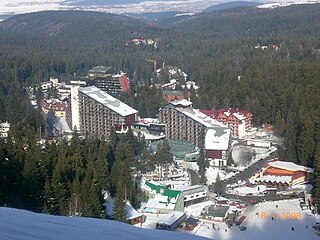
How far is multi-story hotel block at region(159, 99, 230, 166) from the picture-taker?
10.4m

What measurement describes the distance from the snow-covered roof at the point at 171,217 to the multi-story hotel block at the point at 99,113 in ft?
15.4

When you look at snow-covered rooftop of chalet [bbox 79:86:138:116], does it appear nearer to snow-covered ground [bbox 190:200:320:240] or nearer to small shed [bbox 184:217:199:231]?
snow-covered ground [bbox 190:200:320:240]

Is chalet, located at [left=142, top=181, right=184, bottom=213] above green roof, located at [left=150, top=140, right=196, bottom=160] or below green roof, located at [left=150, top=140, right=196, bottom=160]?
above

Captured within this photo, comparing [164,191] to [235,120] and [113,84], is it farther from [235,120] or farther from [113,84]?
[113,84]

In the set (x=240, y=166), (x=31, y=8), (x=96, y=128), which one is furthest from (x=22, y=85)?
(x=31, y=8)

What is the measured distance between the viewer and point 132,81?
19406 mm

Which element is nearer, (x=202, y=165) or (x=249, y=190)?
(x=249, y=190)

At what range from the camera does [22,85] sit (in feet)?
57.7

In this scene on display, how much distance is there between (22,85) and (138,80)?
12.9 ft

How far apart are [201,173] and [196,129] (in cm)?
171

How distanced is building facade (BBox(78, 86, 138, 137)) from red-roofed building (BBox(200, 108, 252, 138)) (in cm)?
178

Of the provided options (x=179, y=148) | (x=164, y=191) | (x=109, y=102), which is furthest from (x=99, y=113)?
(x=164, y=191)

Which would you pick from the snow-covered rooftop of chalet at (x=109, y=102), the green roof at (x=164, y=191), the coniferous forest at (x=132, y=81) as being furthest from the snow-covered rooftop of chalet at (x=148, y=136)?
the green roof at (x=164, y=191)

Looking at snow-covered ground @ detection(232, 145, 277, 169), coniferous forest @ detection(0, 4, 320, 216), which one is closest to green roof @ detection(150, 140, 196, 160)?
coniferous forest @ detection(0, 4, 320, 216)
